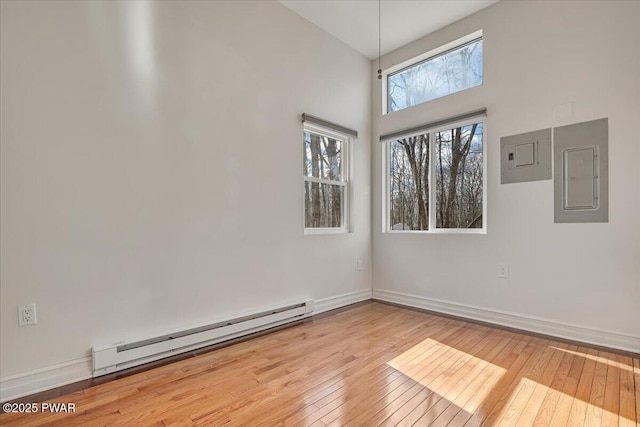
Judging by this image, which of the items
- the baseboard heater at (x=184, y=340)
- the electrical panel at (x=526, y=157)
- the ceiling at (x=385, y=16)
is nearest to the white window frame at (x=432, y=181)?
the electrical panel at (x=526, y=157)

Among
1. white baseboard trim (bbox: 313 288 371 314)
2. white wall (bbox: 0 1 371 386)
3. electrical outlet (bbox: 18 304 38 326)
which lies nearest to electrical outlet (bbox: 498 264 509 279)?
white baseboard trim (bbox: 313 288 371 314)

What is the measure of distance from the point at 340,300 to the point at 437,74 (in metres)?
2.81

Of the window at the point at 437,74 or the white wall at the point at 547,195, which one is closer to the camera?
the white wall at the point at 547,195

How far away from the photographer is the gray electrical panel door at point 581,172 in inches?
101

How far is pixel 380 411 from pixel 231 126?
237 cm

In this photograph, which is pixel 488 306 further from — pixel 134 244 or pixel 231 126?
pixel 134 244

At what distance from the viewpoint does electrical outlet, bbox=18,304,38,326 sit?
1.88 meters

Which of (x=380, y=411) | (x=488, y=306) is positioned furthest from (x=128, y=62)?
(x=488, y=306)

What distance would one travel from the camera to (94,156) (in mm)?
2125

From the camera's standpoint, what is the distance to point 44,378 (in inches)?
76.3

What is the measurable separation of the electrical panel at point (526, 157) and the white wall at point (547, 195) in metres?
0.07

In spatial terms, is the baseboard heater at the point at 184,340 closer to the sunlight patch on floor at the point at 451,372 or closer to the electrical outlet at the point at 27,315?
the electrical outlet at the point at 27,315

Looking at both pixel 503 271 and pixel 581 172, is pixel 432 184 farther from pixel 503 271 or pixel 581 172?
pixel 581 172

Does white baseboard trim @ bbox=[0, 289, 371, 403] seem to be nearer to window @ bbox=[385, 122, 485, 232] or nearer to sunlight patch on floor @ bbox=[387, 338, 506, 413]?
sunlight patch on floor @ bbox=[387, 338, 506, 413]
